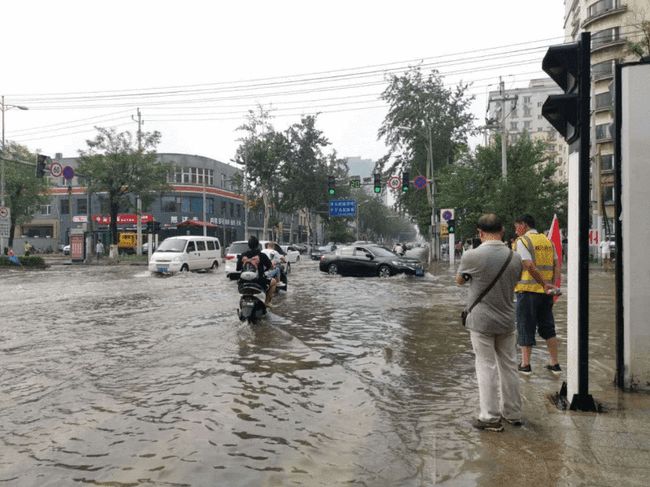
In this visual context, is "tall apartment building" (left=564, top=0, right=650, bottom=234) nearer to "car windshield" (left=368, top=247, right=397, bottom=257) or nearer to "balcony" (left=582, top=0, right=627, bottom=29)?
"balcony" (left=582, top=0, right=627, bottom=29)

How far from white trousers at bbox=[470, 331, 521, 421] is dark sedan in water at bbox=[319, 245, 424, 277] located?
61.1 feet

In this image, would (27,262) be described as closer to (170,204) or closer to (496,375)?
(170,204)

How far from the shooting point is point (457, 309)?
12.8 m

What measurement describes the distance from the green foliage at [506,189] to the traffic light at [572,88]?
23.6 m

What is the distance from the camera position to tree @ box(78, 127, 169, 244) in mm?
40312

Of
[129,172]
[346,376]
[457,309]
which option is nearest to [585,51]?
[346,376]

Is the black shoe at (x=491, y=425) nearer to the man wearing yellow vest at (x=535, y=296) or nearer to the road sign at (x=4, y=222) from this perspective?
the man wearing yellow vest at (x=535, y=296)

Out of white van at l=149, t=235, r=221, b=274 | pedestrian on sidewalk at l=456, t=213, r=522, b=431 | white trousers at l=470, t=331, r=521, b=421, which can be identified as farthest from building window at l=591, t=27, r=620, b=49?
white trousers at l=470, t=331, r=521, b=421

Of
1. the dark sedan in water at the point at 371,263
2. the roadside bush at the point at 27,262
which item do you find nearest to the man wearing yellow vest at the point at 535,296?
the dark sedan in water at the point at 371,263

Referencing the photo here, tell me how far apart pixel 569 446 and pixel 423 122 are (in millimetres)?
43939

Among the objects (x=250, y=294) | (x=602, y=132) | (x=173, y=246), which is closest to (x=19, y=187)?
(x=173, y=246)

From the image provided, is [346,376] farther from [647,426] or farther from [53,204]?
[53,204]

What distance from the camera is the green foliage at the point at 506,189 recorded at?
1107 inches

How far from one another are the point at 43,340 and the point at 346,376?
17.5 feet
